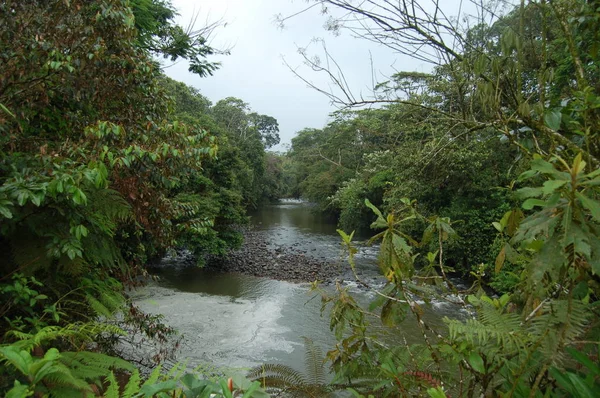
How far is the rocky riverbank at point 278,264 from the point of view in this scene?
12.6 meters

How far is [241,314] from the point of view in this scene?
8.80 metres

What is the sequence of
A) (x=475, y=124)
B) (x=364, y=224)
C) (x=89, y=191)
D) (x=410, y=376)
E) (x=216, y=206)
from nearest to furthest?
(x=410, y=376) → (x=475, y=124) → (x=89, y=191) → (x=216, y=206) → (x=364, y=224)

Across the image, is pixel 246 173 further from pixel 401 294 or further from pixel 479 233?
pixel 401 294

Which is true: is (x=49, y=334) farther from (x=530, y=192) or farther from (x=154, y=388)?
(x=530, y=192)

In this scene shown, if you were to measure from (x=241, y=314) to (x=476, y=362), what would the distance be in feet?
26.7

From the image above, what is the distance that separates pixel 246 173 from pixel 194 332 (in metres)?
12.0

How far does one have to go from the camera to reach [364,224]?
20.2m

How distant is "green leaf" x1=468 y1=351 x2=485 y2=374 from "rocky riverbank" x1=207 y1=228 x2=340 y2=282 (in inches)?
410

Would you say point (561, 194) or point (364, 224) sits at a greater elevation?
point (561, 194)

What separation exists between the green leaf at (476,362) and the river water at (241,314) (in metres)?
4.71

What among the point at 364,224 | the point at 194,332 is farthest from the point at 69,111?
the point at 364,224

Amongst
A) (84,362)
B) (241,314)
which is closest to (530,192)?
(84,362)

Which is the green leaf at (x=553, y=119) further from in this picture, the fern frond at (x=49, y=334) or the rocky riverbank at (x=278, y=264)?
Answer: the rocky riverbank at (x=278, y=264)

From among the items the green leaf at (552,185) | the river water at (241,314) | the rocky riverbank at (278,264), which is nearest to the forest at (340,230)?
the green leaf at (552,185)
